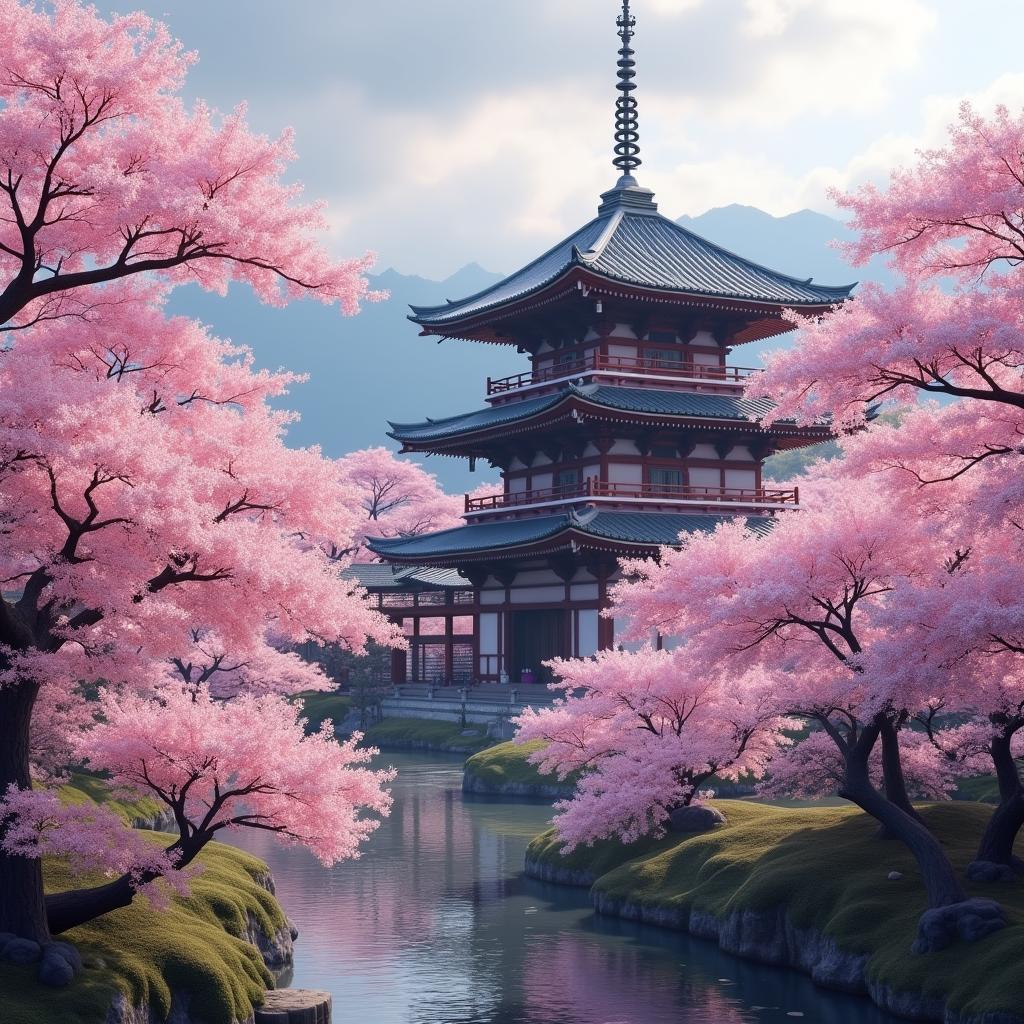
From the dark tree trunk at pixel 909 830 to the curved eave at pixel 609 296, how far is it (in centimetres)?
2517

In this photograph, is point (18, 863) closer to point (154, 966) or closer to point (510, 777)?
point (154, 966)

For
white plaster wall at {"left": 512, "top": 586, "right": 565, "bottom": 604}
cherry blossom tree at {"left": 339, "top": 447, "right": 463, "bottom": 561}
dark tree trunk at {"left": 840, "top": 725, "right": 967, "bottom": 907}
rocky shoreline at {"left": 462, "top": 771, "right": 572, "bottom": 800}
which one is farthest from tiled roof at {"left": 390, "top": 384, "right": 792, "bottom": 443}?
cherry blossom tree at {"left": 339, "top": 447, "right": 463, "bottom": 561}

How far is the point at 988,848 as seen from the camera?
20.0 meters

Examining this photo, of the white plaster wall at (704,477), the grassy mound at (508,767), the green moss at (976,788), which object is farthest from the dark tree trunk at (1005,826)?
the white plaster wall at (704,477)

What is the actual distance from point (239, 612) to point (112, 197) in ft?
15.6

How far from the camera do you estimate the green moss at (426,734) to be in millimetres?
51750

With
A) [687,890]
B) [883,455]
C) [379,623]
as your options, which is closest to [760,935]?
[687,890]

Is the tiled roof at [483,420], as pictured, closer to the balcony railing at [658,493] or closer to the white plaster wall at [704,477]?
the balcony railing at [658,493]

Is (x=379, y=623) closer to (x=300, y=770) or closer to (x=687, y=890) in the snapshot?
(x=300, y=770)

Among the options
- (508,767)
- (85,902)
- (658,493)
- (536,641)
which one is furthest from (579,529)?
(85,902)

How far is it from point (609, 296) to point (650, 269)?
2535 mm

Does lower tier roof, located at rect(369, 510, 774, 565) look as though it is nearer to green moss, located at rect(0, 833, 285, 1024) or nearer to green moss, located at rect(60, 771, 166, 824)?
green moss, located at rect(60, 771, 166, 824)

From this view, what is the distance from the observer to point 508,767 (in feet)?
141

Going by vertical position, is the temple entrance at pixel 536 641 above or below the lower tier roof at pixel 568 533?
below
